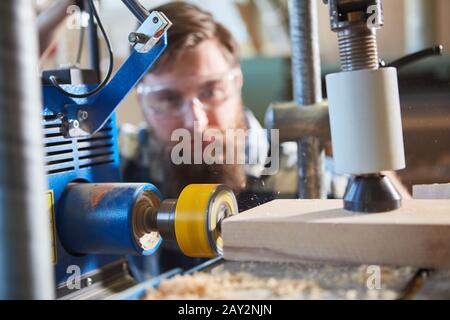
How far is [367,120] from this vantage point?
1.59 feet

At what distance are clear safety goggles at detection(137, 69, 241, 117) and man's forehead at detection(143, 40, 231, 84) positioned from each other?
0.01 meters

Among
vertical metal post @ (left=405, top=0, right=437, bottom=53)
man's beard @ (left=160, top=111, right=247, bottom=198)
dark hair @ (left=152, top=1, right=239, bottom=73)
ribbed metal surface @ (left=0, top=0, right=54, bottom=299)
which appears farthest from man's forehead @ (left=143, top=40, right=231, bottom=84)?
vertical metal post @ (left=405, top=0, right=437, bottom=53)

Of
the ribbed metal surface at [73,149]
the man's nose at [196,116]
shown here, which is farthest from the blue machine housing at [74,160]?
the man's nose at [196,116]

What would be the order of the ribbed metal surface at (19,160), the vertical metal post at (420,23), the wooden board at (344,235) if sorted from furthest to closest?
the vertical metal post at (420,23) → the wooden board at (344,235) → the ribbed metal surface at (19,160)

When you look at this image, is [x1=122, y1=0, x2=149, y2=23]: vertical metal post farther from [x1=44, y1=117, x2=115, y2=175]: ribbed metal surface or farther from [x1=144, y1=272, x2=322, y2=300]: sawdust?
[x1=144, y1=272, x2=322, y2=300]: sawdust

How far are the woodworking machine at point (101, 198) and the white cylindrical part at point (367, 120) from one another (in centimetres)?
15

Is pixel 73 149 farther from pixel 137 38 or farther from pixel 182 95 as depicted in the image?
pixel 182 95

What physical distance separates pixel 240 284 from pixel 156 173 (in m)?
0.60

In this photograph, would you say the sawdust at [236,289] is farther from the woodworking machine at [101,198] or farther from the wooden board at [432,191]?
the wooden board at [432,191]

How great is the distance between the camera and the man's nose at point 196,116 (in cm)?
96

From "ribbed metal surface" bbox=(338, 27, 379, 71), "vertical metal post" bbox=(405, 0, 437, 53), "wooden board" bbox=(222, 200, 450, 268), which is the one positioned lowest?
"wooden board" bbox=(222, 200, 450, 268)

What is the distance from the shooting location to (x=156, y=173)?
116cm

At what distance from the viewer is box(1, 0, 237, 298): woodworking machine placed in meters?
0.58
